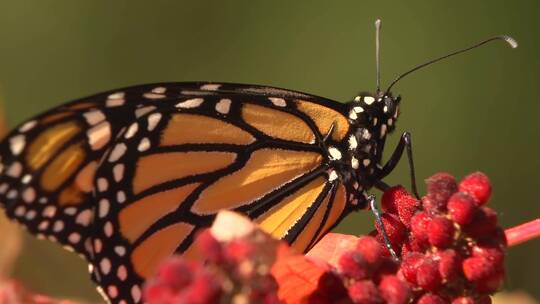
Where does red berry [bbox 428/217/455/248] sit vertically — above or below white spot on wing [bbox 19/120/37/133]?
below

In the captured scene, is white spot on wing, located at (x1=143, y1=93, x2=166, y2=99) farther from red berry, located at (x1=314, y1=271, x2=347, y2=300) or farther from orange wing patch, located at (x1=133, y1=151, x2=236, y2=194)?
red berry, located at (x1=314, y1=271, x2=347, y2=300)

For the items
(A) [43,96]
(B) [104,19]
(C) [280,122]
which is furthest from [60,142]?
(B) [104,19]

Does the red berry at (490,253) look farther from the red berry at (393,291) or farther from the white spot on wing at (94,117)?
the white spot on wing at (94,117)

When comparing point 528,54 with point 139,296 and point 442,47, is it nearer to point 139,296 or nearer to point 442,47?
point 442,47

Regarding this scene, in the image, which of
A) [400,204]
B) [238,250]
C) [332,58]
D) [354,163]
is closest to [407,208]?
[400,204]

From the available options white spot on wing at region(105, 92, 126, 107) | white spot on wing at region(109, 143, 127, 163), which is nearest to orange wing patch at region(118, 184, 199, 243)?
white spot on wing at region(109, 143, 127, 163)

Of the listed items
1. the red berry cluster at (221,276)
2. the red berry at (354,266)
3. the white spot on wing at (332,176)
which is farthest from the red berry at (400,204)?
the white spot on wing at (332,176)
